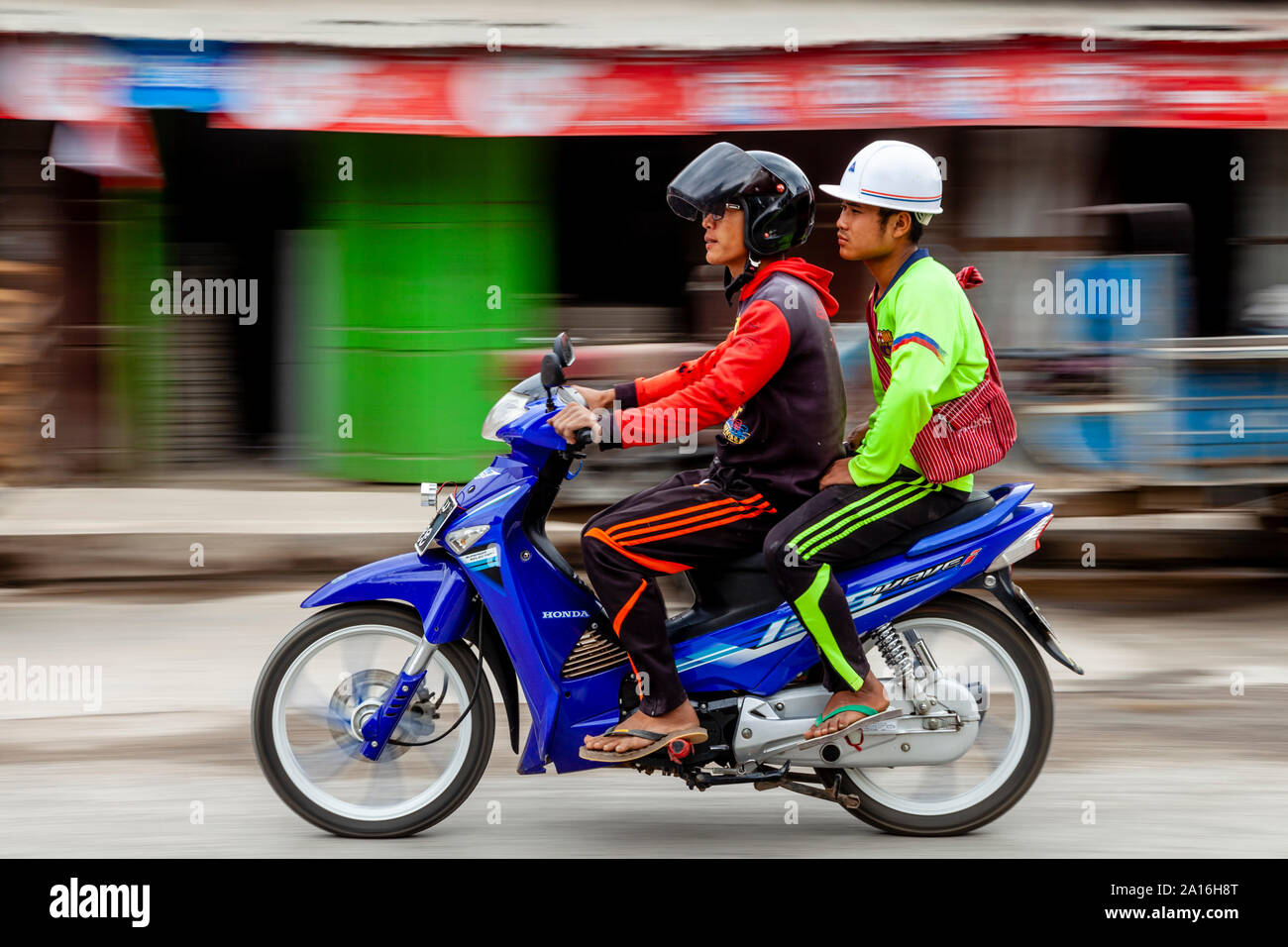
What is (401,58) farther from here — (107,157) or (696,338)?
(696,338)

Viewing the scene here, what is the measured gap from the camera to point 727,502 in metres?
4.32

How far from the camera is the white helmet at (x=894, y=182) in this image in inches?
169

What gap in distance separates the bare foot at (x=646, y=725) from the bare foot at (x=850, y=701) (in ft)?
1.14

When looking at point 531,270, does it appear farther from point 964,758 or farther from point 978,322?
point 964,758

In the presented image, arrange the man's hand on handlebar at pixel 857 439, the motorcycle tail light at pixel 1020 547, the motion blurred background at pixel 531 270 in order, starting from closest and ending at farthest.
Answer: the motorcycle tail light at pixel 1020 547 → the man's hand on handlebar at pixel 857 439 → the motion blurred background at pixel 531 270

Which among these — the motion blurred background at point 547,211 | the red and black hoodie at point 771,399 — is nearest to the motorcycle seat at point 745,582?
the red and black hoodie at point 771,399

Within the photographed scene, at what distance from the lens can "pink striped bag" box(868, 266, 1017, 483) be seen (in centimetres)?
429

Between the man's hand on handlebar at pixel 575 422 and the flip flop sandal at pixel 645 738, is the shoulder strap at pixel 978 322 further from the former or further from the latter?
the flip flop sandal at pixel 645 738

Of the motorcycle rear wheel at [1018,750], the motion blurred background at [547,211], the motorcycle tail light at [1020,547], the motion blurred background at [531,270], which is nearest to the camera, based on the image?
the motorcycle tail light at [1020,547]

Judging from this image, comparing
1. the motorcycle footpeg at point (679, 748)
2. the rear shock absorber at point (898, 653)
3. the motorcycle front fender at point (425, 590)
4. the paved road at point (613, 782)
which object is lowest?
the paved road at point (613, 782)

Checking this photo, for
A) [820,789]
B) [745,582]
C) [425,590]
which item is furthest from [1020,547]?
[425,590]

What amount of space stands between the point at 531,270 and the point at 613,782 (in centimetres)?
624

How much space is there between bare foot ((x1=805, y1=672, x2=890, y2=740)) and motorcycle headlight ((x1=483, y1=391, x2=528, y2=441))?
3.98 feet

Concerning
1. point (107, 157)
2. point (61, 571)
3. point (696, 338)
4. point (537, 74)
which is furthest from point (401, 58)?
point (61, 571)
